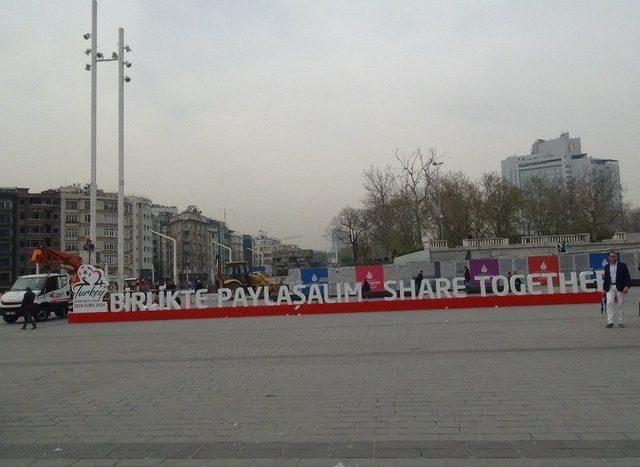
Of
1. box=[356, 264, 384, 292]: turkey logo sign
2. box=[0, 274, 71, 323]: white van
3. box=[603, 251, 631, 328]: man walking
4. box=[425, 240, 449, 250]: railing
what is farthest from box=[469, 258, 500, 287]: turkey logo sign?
box=[0, 274, 71, 323]: white van

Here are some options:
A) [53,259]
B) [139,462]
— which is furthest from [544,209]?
[139,462]

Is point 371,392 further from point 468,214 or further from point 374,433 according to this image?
point 468,214

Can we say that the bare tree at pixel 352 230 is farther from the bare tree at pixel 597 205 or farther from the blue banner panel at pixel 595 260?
the blue banner panel at pixel 595 260

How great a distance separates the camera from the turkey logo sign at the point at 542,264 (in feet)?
117

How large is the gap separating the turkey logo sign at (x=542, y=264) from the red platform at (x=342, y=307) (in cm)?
1325

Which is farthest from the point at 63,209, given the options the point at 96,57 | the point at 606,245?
the point at 606,245

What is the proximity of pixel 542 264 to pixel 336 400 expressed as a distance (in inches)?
1250

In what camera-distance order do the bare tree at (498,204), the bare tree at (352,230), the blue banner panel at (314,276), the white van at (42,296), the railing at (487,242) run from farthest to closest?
the bare tree at (352,230), the bare tree at (498,204), the railing at (487,242), the blue banner panel at (314,276), the white van at (42,296)

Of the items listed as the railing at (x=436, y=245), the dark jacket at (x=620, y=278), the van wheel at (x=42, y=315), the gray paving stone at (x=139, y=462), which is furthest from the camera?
the railing at (x=436, y=245)

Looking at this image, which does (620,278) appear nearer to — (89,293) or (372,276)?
(89,293)

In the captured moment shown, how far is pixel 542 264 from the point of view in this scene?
3581 centimetres

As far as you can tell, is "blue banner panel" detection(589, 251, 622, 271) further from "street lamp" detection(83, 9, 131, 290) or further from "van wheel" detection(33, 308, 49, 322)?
"van wheel" detection(33, 308, 49, 322)

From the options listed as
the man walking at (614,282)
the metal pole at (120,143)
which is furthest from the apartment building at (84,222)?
the man walking at (614,282)

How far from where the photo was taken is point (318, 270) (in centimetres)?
3634
